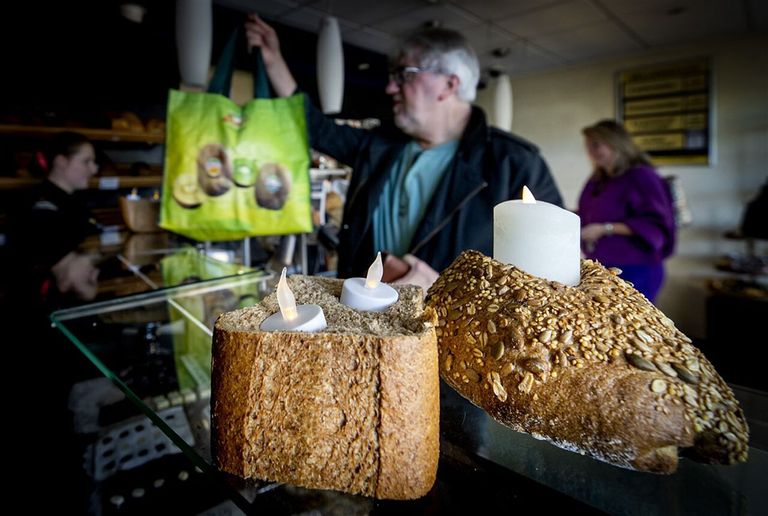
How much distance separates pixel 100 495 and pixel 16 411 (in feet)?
1.40

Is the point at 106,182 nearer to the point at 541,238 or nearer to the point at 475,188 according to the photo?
the point at 475,188

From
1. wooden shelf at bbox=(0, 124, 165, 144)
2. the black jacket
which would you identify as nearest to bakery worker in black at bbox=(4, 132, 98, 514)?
the black jacket

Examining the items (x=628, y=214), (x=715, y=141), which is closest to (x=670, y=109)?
(x=715, y=141)

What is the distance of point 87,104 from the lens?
3.94 metres

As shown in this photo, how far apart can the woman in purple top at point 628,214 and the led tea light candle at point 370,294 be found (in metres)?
2.26

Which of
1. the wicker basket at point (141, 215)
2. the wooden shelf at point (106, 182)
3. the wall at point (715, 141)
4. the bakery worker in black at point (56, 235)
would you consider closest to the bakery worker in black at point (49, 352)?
the bakery worker in black at point (56, 235)

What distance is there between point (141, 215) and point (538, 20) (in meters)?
3.29

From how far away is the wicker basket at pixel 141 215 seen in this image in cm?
279

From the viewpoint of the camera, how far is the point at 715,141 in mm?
4656

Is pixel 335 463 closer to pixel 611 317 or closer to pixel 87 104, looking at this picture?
pixel 611 317

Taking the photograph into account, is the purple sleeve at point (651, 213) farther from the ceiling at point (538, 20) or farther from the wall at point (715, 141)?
the wall at point (715, 141)

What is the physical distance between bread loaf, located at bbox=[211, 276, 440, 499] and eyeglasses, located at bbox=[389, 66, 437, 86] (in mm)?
1246

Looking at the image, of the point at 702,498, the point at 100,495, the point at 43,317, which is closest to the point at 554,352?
the point at 702,498

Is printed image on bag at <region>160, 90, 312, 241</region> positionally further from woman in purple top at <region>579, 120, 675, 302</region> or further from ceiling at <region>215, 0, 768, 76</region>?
ceiling at <region>215, 0, 768, 76</region>
